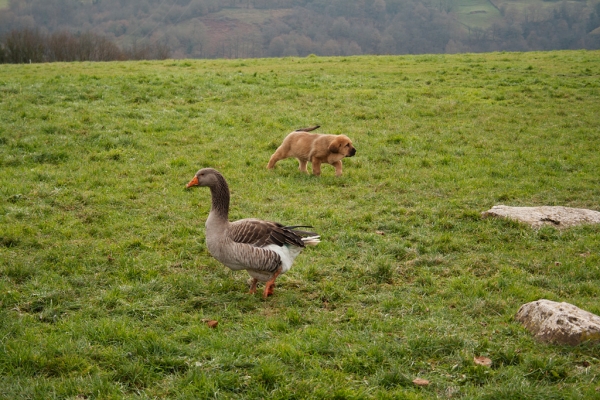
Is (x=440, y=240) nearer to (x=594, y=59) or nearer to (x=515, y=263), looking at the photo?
(x=515, y=263)

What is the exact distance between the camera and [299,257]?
8383mm

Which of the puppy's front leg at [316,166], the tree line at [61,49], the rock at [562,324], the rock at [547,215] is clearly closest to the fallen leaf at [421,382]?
the rock at [562,324]

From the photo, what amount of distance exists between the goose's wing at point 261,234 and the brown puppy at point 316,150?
5.73 meters

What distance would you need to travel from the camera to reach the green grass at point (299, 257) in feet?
17.2

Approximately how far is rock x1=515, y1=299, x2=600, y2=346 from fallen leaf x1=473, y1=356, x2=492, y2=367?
0.72 m

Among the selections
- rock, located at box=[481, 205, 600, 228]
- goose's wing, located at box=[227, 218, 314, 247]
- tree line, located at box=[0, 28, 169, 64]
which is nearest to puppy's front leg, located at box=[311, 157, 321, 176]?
rock, located at box=[481, 205, 600, 228]

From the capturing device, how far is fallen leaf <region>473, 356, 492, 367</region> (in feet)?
17.7

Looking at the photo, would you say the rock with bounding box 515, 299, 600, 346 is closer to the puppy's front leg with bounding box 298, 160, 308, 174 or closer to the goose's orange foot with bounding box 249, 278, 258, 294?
the goose's orange foot with bounding box 249, 278, 258, 294

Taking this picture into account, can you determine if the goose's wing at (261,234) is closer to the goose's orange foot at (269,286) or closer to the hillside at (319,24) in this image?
the goose's orange foot at (269,286)

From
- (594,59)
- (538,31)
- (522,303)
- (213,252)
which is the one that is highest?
(538,31)

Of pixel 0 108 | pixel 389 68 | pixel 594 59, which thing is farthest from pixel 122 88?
pixel 594 59

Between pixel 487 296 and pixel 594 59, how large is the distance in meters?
28.0

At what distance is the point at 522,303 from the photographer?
6.81 metres

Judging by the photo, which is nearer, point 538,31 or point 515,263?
point 515,263
